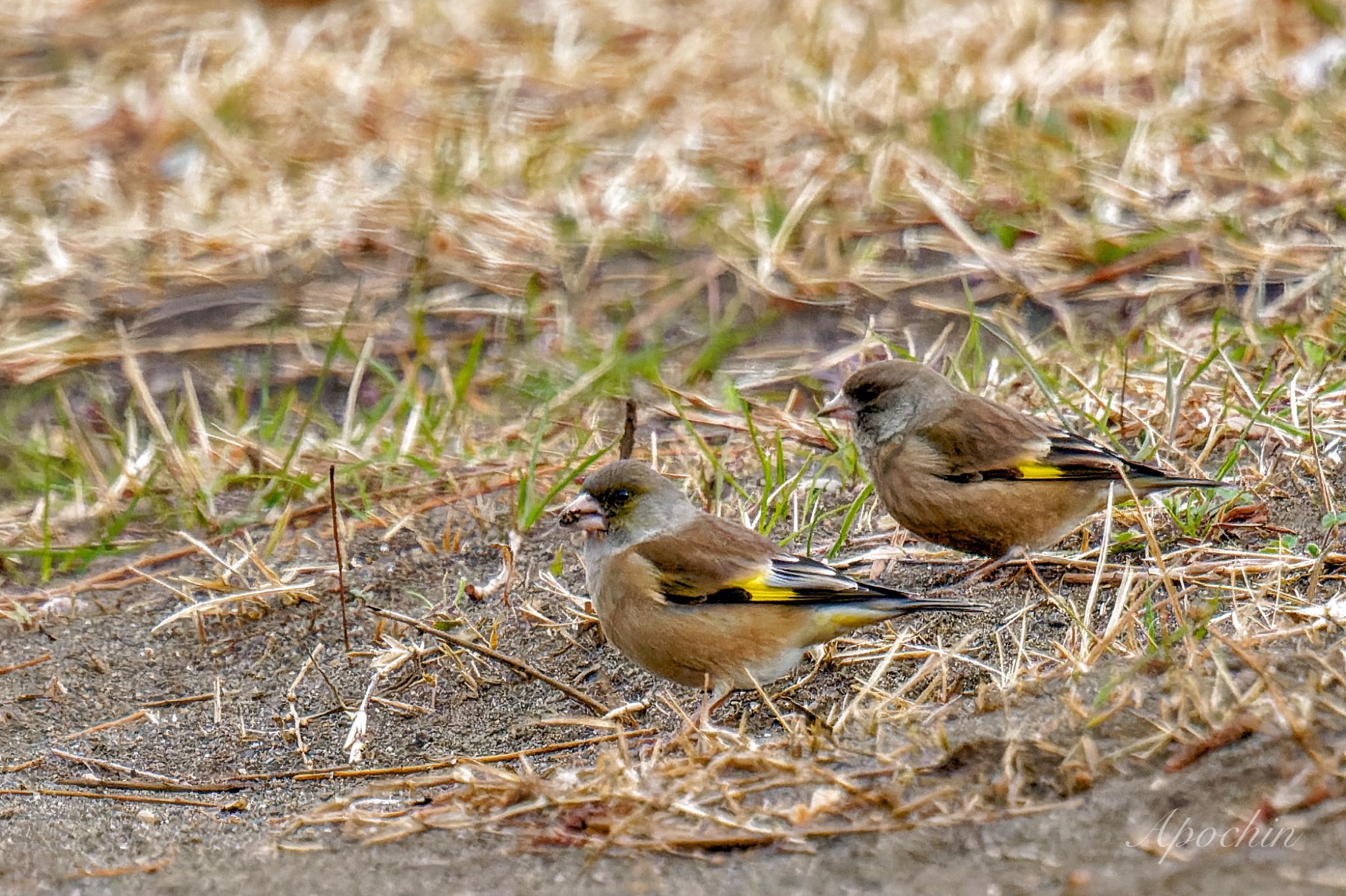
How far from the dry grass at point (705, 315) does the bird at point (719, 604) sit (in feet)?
0.72

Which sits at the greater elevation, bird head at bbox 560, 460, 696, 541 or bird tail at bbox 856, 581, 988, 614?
bird tail at bbox 856, 581, 988, 614

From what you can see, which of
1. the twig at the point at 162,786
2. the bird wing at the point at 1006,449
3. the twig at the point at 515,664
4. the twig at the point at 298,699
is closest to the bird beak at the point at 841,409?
the bird wing at the point at 1006,449

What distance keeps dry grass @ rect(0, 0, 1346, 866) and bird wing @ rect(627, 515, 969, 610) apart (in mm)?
287

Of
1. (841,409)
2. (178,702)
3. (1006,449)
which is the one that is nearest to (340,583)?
(178,702)

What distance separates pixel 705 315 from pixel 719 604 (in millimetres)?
3094

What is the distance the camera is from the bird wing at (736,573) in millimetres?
4602

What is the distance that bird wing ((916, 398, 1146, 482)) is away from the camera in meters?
5.29

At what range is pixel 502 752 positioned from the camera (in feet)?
15.2

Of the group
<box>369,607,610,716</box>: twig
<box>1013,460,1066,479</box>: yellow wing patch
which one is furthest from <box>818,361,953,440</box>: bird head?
<box>369,607,610,716</box>: twig

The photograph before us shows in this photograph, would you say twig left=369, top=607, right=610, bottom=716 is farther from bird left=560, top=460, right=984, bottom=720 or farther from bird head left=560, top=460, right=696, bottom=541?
bird head left=560, top=460, right=696, bottom=541

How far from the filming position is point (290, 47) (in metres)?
10.7
